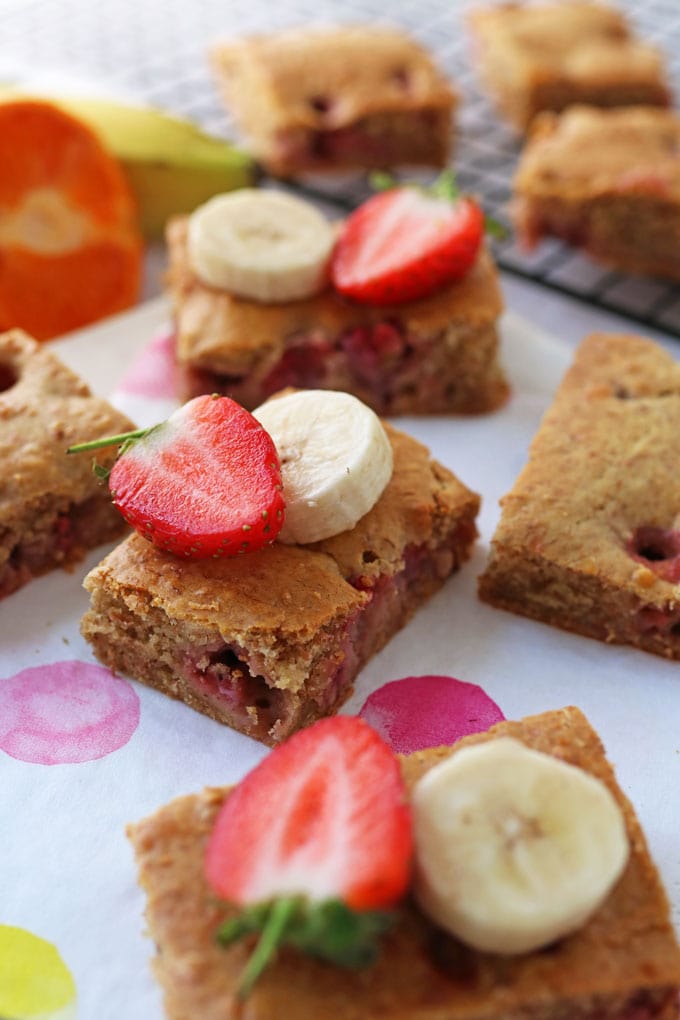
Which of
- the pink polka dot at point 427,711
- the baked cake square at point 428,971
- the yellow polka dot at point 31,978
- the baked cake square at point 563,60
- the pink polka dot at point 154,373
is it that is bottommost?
the yellow polka dot at point 31,978

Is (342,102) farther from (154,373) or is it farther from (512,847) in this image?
(512,847)

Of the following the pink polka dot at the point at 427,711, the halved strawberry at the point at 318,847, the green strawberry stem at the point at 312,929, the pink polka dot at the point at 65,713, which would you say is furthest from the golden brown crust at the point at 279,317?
the green strawberry stem at the point at 312,929

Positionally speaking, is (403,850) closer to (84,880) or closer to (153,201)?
(84,880)

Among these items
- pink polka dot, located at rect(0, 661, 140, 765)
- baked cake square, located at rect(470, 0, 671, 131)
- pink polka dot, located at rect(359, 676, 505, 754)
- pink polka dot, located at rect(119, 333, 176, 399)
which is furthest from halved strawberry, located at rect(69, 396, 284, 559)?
baked cake square, located at rect(470, 0, 671, 131)

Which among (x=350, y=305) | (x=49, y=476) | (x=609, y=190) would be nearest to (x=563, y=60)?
(x=609, y=190)

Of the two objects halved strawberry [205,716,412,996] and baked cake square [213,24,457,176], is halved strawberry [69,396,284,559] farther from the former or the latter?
baked cake square [213,24,457,176]

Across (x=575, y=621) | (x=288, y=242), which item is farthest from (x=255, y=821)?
(x=288, y=242)

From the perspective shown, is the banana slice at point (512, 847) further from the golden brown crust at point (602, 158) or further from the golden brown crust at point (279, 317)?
the golden brown crust at point (602, 158)
